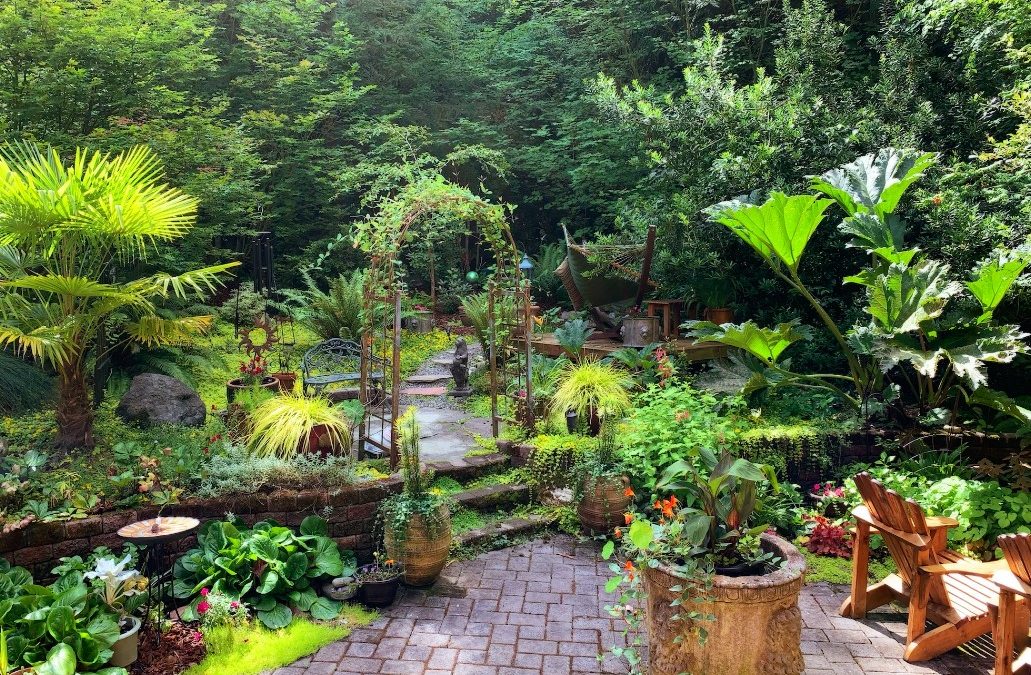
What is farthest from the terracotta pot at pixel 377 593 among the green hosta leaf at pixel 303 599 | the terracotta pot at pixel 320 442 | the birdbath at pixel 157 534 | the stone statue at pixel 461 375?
the stone statue at pixel 461 375

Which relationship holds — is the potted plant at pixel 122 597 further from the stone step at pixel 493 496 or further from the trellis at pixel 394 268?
the stone step at pixel 493 496

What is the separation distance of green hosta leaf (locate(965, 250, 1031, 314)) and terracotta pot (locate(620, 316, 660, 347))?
3267 millimetres

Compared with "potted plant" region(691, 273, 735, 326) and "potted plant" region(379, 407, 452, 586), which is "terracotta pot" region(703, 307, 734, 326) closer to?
"potted plant" region(691, 273, 735, 326)

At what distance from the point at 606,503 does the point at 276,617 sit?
2189 mm

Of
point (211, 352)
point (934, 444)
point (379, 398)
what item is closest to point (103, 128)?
point (211, 352)

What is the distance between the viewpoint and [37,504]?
3.54 metres

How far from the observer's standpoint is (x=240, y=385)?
5.84 m

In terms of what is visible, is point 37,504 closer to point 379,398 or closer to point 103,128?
point 379,398

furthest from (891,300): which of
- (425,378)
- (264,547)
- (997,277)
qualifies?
(425,378)

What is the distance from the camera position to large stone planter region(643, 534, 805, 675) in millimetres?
2555

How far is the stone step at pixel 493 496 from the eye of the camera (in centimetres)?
486

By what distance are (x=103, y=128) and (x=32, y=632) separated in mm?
5924

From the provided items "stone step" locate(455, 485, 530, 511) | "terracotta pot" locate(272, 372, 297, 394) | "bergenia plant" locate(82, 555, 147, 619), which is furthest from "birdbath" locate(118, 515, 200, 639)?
"terracotta pot" locate(272, 372, 297, 394)

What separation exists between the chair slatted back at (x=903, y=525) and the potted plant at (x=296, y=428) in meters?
3.33
